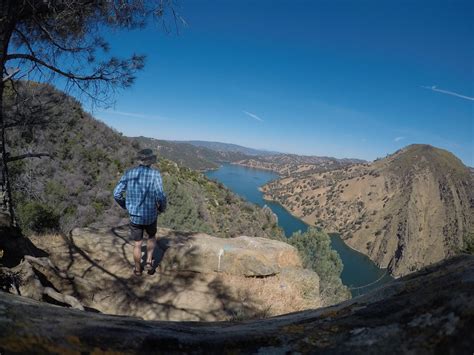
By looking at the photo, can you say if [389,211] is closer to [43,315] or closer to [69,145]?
[69,145]

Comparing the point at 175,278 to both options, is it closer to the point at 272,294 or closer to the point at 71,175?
the point at 272,294

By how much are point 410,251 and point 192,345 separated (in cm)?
9692

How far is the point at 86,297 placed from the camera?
16.6ft

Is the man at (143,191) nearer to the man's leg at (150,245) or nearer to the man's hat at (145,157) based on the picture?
the man's hat at (145,157)

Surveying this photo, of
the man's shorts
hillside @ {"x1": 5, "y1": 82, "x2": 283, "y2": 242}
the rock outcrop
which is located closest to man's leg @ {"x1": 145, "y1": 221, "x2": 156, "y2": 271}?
the man's shorts

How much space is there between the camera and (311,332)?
155 cm

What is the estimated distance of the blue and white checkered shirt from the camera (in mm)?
4648

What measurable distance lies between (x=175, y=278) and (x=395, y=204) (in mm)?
117310

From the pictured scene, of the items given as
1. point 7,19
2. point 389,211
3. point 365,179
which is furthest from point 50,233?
point 365,179

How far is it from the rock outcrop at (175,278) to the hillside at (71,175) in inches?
71.5

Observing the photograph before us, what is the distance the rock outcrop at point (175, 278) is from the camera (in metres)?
5.05

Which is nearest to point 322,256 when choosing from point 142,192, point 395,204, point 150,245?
point 150,245

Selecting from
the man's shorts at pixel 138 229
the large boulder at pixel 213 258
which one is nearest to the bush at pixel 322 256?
the large boulder at pixel 213 258

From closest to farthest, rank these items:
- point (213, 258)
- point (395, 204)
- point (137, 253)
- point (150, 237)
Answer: point (150, 237) → point (137, 253) → point (213, 258) → point (395, 204)
